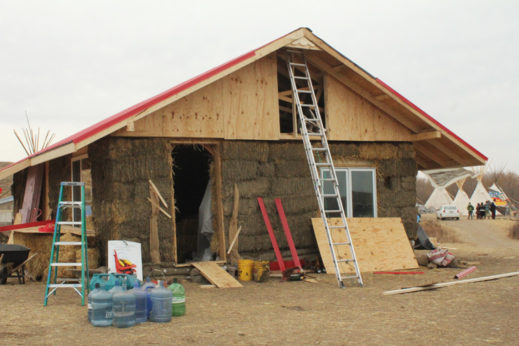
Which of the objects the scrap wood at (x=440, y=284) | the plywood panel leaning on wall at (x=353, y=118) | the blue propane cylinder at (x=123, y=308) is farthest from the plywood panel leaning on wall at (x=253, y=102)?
the blue propane cylinder at (x=123, y=308)

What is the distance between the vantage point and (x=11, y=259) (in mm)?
11211

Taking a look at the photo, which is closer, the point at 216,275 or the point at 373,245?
the point at 216,275

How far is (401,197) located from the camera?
46.4 ft

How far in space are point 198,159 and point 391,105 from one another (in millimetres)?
5466

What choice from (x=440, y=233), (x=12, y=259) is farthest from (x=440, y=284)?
(x=440, y=233)

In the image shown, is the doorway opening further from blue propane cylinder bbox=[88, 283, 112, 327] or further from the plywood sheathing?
blue propane cylinder bbox=[88, 283, 112, 327]

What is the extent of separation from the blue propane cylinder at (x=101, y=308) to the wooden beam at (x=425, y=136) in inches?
357

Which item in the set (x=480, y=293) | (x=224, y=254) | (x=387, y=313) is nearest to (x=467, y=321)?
(x=387, y=313)

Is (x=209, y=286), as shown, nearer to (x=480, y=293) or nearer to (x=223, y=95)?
(x=223, y=95)

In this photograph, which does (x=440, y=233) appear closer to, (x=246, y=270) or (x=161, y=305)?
(x=246, y=270)

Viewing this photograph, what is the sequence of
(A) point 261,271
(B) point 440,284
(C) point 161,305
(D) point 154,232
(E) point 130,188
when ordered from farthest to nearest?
(A) point 261,271
(D) point 154,232
(E) point 130,188
(B) point 440,284
(C) point 161,305

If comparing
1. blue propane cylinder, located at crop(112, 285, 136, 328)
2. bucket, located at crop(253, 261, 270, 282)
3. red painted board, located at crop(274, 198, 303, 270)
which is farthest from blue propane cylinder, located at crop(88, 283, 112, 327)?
red painted board, located at crop(274, 198, 303, 270)

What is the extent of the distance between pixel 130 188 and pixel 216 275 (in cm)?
234

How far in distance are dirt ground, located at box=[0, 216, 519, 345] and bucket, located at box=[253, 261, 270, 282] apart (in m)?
0.16
